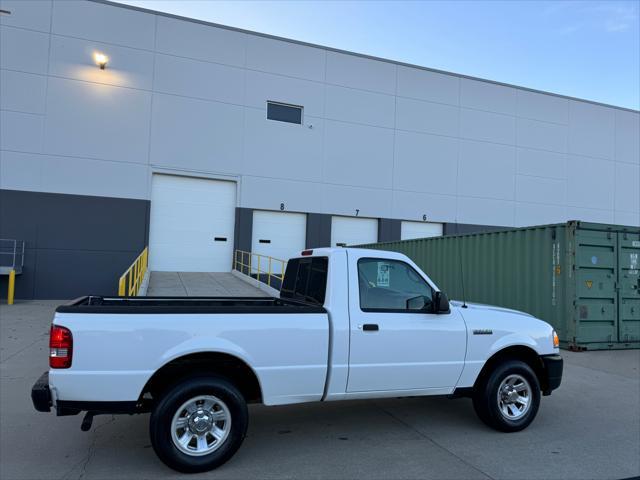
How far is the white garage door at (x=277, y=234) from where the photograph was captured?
793 inches

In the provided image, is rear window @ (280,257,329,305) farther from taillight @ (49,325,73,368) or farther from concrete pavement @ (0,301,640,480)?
taillight @ (49,325,73,368)

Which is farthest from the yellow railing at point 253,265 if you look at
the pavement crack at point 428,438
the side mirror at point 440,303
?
the side mirror at point 440,303

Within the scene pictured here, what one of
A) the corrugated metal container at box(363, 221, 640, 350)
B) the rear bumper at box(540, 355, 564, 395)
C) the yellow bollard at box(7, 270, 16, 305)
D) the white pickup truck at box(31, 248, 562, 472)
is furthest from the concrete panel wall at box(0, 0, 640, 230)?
the rear bumper at box(540, 355, 564, 395)

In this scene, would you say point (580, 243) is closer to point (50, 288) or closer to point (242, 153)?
point (242, 153)

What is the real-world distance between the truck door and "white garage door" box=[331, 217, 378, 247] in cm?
1608

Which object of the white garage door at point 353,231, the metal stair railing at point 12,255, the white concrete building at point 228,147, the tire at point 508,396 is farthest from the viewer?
the white garage door at point 353,231

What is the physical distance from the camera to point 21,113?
663 inches

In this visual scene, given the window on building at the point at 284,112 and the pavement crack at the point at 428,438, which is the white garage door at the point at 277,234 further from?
the pavement crack at the point at 428,438

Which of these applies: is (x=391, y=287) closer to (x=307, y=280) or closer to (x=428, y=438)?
(x=307, y=280)

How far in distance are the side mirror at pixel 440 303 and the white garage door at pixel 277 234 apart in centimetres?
1526

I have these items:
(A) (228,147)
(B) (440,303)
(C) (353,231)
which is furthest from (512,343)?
(C) (353,231)

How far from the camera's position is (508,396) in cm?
519

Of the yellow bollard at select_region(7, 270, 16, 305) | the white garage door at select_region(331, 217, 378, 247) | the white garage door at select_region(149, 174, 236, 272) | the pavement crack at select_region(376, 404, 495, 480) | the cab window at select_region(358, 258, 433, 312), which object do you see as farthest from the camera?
the white garage door at select_region(331, 217, 378, 247)

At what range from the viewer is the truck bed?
3873 mm
